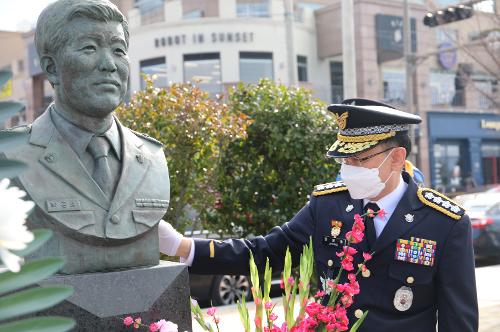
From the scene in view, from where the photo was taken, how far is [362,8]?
2550cm

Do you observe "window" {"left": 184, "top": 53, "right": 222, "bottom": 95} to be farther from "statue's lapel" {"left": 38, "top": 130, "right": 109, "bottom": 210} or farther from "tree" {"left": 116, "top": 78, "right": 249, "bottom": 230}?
"statue's lapel" {"left": 38, "top": 130, "right": 109, "bottom": 210}

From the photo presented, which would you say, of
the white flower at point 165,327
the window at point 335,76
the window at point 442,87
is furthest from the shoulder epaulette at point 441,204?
the window at point 442,87

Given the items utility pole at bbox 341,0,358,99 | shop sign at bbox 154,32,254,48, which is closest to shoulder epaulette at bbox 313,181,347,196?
utility pole at bbox 341,0,358,99

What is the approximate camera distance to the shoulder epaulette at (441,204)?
271 centimetres

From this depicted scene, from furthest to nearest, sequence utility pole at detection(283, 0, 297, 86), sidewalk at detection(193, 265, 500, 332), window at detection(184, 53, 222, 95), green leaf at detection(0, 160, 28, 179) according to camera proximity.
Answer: window at detection(184, 53, 222, 95) < utility pole at detection(283, 0, 297, 86) < sidewalk at detection(193, 265, 500, 332) < green leaf at detection(0, 160, 28, 179)

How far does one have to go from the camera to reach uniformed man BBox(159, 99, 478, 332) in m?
2.62

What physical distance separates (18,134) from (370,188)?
6.02 ft

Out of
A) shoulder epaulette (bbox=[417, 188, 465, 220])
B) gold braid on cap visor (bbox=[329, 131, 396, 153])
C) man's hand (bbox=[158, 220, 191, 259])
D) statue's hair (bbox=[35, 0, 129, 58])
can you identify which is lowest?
man's hand (bbox=[158, 220, 191, 259])

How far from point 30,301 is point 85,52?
1.73 metres

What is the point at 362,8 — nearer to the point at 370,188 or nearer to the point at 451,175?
the point at 451,175

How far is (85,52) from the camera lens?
2609 millimetres

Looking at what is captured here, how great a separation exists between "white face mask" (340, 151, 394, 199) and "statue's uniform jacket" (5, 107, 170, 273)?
783mm

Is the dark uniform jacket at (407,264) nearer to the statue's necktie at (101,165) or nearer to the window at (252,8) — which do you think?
the statue's necktie at (101,165)

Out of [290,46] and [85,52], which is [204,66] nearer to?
[290,46]
